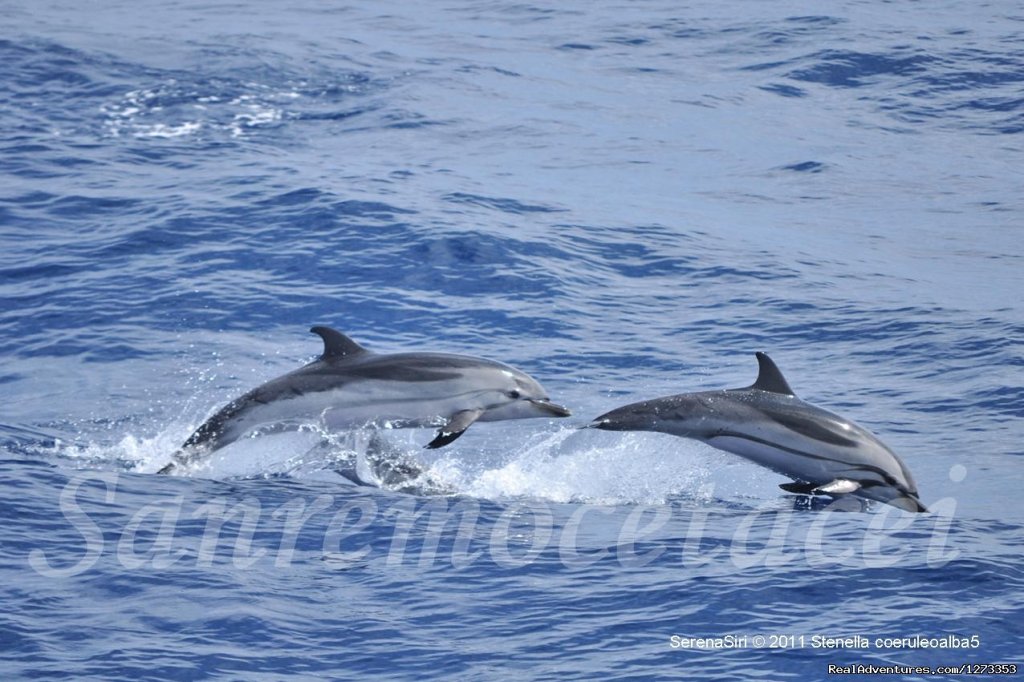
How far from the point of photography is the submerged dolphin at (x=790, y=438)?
32.7 ft

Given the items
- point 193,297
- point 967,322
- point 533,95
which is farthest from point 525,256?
point 533,95

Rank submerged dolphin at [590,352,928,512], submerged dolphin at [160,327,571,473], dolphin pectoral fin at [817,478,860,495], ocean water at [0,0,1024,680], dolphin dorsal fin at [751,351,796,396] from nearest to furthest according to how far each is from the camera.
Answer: ocean water at [0,0,1024,680] → dolphin pectoral fin at [817,478,860,495] → submerged dolphin at [590,352,928,512] → dolphin dorsal fin at [751,351,796,396] → submerged dolphin at [160,327,571,473]

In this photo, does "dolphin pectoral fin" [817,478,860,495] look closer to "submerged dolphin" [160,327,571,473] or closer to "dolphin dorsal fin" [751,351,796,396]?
"dolphin dorsal fin" [751,351,796,396]

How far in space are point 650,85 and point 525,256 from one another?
9388 millimetres

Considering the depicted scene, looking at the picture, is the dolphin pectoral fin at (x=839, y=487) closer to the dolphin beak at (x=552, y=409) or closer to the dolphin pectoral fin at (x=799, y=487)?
the dolphin pectoral fin at (x=799, y=487)

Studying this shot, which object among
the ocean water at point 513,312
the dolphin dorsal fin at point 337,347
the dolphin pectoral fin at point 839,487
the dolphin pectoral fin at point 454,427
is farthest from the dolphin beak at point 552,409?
the dolphin pectoral fin at point 839,487

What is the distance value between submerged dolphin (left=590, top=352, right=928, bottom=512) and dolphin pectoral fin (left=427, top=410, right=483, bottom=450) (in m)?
0.85

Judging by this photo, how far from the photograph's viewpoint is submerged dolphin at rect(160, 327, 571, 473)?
34.4 feet

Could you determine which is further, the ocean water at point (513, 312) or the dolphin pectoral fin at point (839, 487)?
the dolphin pectoral fin at point (839, 487)

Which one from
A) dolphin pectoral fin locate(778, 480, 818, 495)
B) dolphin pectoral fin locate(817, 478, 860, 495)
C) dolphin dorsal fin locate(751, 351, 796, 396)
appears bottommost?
dolphin pectoral fin locate(778, 480, 818, 495)

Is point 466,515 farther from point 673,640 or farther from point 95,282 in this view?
point 95,282

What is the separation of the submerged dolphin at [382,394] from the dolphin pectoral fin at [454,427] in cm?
10
